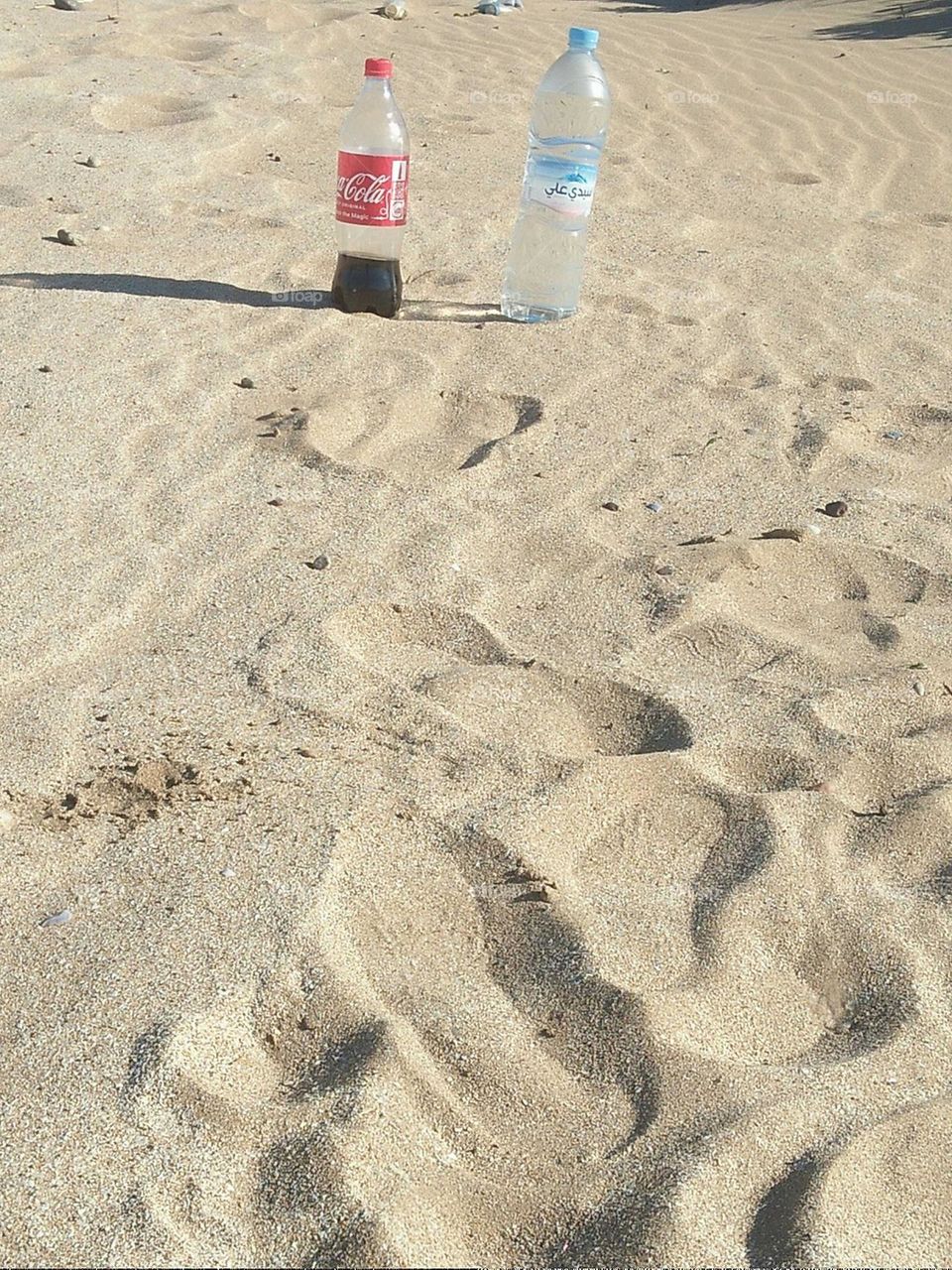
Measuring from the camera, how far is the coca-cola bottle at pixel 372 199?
399 cm

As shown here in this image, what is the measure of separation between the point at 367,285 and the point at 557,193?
0.65 m

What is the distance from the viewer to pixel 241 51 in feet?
24.7

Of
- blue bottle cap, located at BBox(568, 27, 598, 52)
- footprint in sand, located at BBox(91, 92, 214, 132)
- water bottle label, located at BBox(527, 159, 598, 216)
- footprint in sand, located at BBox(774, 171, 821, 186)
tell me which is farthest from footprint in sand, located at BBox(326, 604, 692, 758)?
footprint in sand, located at BBox(774, 171, 821, 186)

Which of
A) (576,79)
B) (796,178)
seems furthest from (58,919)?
(796,178)

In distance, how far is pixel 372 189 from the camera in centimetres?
399

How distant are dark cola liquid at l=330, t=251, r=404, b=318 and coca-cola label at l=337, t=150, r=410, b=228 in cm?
12

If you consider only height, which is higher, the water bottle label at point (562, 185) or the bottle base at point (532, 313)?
the water bottle label at point (562, 185)

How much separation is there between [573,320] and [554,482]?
120 centimetres

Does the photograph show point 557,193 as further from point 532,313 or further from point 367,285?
point 367,285

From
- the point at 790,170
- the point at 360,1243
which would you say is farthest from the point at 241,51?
the point at 360,1243

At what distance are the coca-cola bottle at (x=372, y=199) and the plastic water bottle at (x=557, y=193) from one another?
16.1 inches

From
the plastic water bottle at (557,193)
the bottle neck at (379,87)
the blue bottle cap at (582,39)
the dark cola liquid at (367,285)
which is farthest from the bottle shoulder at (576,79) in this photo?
the dark cola liquid at (367,285)

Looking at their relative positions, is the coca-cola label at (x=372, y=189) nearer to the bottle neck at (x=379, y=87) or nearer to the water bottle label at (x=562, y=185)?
the bottle neck at (x=379, y=87)

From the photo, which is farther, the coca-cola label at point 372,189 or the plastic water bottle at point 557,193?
the plastic water bottle at point 557,193
